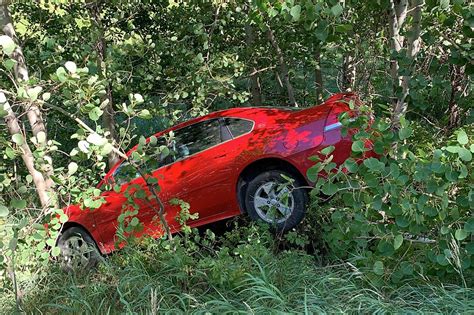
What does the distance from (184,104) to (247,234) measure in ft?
9.97

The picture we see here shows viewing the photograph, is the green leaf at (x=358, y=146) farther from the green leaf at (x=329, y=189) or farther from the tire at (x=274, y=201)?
the tire at (x=274, y=201)

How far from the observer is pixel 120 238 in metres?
A: 5.00

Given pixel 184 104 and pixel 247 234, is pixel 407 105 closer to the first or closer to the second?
pixel 247 234

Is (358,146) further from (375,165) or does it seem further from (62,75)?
(62,75)

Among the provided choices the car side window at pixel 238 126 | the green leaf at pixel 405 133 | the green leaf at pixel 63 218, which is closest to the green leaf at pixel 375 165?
the green leaf at pixel 405 133

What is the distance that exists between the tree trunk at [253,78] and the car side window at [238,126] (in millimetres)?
2519

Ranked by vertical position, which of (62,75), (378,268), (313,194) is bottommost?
(378,268)

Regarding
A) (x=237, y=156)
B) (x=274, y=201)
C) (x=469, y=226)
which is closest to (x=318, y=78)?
(x=237, y=156)

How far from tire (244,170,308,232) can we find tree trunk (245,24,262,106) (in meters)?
3.15

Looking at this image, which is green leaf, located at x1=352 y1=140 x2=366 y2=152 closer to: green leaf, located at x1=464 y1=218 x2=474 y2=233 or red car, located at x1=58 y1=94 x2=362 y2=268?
green leaf, located at x1=464 y1=218 x2=474 y2=233

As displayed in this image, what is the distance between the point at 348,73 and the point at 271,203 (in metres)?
2.68

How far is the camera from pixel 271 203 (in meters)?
5.42

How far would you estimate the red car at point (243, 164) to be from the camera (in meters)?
5.31

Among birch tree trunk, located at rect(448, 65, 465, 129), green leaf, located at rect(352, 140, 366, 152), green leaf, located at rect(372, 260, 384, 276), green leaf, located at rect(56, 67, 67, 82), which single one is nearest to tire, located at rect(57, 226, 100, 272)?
green leaf, located at rect(56, 67, 67, 82)
